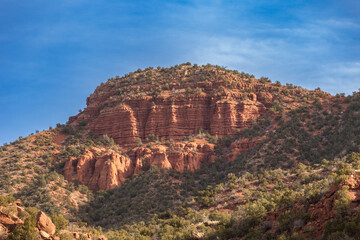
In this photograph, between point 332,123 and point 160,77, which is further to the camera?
point 160,77

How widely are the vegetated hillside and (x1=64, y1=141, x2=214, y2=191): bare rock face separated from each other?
18cm

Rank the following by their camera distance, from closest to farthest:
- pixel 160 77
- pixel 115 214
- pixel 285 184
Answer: pixel 285 184, pixel 115 214, pixel 160 77

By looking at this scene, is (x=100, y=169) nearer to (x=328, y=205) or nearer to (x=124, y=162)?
(x=124, y=162)

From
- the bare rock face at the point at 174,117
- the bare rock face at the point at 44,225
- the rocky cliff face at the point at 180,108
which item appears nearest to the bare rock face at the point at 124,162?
the bare rock face at the point at 174,117

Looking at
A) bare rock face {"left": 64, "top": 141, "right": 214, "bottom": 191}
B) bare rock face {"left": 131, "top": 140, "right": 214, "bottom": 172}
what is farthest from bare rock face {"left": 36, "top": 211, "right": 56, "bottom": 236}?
bare rock face {"left": 131, "top": 140, "right": 214, "bottom": 172}

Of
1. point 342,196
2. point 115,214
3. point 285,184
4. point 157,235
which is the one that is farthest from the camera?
point 115,214

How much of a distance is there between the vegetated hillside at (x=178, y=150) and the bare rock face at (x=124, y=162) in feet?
0.60

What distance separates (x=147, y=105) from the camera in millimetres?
81125

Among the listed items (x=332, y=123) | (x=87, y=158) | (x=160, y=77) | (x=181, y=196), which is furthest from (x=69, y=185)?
(x=332, y=123)

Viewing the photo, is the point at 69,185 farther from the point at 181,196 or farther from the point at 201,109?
the point at 201,109

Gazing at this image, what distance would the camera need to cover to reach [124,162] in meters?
69.8

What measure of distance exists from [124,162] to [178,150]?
32.7 feet

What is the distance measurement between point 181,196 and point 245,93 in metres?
30.0

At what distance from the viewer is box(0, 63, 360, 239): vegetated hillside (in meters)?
48.7
